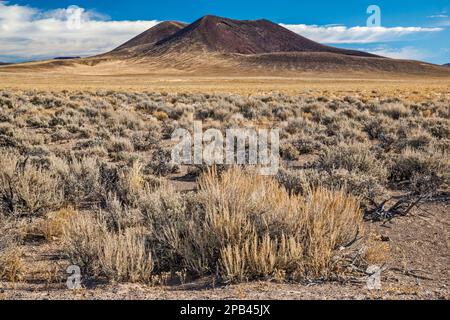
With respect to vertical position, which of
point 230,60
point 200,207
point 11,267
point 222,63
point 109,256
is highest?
point 230,60

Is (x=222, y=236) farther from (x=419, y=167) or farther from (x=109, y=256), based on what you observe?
(x=419, y=167)

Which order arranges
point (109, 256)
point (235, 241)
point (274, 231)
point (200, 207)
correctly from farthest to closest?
point (200, 207), point (274, 231), point (235, 241), point (109, 256)

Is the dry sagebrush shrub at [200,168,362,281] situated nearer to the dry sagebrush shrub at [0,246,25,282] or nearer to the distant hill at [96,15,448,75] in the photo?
the dry sagebrush shrub at [0,246,25,282]

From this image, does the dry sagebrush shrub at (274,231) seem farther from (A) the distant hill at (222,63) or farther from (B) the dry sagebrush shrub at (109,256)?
(A) the distant hill at (222,63)

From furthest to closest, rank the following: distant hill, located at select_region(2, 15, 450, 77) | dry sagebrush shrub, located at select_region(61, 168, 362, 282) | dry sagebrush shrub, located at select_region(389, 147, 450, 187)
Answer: distant hill, located at select_region(2, 15, 450, 77) < dry sagebrush shrub, located at select_region(389, 147, 450, 187) < dry sagebrush shrub, located at select_region(61, 168, 362, 282)

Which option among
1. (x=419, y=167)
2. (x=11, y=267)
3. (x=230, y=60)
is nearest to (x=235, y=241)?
(x=11, y=267)

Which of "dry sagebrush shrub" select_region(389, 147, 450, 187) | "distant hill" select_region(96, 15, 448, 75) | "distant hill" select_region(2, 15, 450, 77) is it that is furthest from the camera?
"distant hill" select_region(96, 15, 448, 75)

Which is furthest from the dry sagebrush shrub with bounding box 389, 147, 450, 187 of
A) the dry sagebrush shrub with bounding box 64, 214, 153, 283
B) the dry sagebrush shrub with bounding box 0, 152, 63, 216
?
the dry sagebrush shrub with bounding box 0, 152, 63, 216

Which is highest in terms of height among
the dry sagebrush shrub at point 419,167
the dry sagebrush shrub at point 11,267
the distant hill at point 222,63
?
the distant hill at point 222,63

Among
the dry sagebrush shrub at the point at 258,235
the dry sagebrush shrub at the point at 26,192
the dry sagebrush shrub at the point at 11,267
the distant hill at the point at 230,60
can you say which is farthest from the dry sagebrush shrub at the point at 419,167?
the distant hill at the point at 230,60

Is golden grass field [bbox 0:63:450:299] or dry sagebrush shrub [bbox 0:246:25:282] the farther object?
dry sagebrush shrub [bbox 0:246:25:282]

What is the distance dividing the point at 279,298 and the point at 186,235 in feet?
5.16
